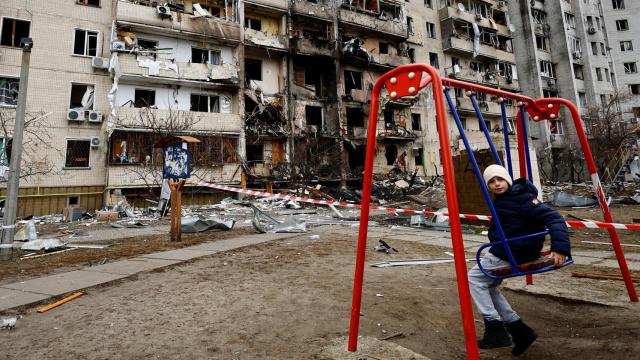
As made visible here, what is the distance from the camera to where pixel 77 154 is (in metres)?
18.9

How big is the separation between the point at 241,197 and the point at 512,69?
33677 millimetres

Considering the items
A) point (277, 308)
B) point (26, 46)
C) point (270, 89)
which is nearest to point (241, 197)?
point (270, 89)


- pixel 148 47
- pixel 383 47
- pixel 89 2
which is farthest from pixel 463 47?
pixel 89 2

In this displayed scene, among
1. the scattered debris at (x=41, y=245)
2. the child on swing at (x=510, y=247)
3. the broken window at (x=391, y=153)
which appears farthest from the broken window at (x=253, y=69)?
the child on swing at (x=510, y=247)

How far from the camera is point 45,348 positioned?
2.52m

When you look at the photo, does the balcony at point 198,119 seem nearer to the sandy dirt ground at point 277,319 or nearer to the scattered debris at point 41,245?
the scattered debris at point 41,245

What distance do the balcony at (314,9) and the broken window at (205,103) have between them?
932 centimetres

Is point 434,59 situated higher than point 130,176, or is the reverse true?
point 434,59

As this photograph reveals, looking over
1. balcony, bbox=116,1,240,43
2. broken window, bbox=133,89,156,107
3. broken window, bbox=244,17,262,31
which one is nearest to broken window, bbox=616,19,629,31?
broken window, bbox=244,17,262,31

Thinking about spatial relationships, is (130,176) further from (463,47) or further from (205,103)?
(463,47)

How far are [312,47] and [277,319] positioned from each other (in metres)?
25.7

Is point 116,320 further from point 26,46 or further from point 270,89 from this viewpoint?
point 270,89

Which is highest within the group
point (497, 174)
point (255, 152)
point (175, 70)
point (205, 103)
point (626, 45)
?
point (626, 45)

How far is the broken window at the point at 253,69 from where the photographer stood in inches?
1003
